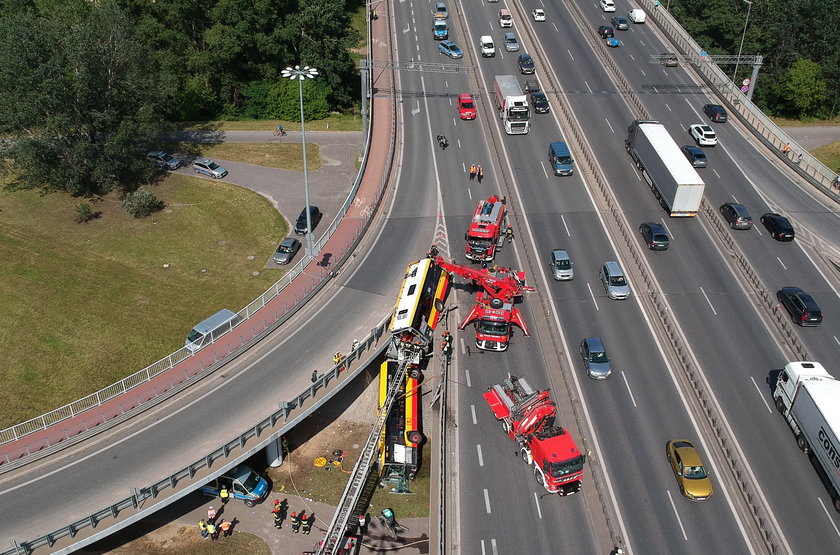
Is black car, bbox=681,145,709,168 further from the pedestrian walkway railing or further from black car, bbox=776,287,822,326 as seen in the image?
black car, bbox=776,287,822,326

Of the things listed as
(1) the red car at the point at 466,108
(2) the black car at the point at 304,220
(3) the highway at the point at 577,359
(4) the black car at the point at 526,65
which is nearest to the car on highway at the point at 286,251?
(2) the black car at the point at 304,220

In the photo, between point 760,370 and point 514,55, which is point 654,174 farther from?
point 514,55

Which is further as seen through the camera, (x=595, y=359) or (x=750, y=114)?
(x=750, y=114)

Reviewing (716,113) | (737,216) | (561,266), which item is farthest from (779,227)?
(716,113)

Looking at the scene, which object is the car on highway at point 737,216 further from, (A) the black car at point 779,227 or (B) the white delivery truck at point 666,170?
(B) the white delivery truck at point 666,170

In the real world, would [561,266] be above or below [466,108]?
below

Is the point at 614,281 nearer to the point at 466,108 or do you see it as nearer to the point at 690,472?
the point at 690,472

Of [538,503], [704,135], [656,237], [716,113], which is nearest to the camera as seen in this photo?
[538,503]

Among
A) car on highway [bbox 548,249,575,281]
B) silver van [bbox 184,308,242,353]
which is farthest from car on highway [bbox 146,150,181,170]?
car on highway [bbox 548,249,575,281]
